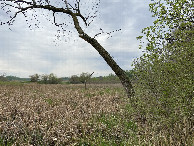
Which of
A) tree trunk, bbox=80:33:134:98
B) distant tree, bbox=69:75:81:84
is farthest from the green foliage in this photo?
distant tree, bbox=69:75:81:84

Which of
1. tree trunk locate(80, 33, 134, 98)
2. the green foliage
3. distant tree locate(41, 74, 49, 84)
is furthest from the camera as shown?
distant tree locate(41, 74, 49, 84)

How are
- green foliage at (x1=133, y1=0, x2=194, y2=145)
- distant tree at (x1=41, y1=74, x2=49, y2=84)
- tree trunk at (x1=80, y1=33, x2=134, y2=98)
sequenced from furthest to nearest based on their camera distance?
distant tree at (x1=41, y1=74, x2=49, y2=84), tree trunk at (x1=80, y1=33, x2=134, y2=98), green foliage at (x1=133, y1=0, x2=194, y2=145)

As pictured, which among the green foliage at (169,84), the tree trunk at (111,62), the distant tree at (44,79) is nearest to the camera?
the green foliage at (169,84)

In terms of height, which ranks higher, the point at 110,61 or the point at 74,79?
the point at 110,61

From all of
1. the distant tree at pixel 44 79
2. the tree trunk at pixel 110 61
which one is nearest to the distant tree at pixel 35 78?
the distant tree at pixel 44 79

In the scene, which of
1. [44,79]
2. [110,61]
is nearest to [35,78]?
[44,79]

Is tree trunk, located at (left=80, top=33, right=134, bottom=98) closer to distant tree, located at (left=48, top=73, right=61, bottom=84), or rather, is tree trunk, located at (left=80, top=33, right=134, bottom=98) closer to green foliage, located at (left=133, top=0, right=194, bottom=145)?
green foliage, located at (left=133, top=0, right=194, bottom=145)

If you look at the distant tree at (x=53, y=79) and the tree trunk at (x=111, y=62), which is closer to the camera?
the tree trunk at (x=111, y=62)

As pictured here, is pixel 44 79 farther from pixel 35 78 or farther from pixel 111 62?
pixel 111 62

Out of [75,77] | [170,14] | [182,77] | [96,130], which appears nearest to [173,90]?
[182,77]

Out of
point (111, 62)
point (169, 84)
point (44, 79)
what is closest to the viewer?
point (169, 84)

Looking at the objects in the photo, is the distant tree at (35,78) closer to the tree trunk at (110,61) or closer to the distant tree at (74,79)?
the distant tree at (74,79)

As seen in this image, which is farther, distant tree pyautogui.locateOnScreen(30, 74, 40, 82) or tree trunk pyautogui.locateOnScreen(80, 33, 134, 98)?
distant tree pyautogui.locateOnScreen(30, 74, 40, 82)

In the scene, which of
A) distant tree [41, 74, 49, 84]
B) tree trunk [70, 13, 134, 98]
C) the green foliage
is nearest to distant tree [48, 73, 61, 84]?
distant tree [41, 74, 49, 84]
